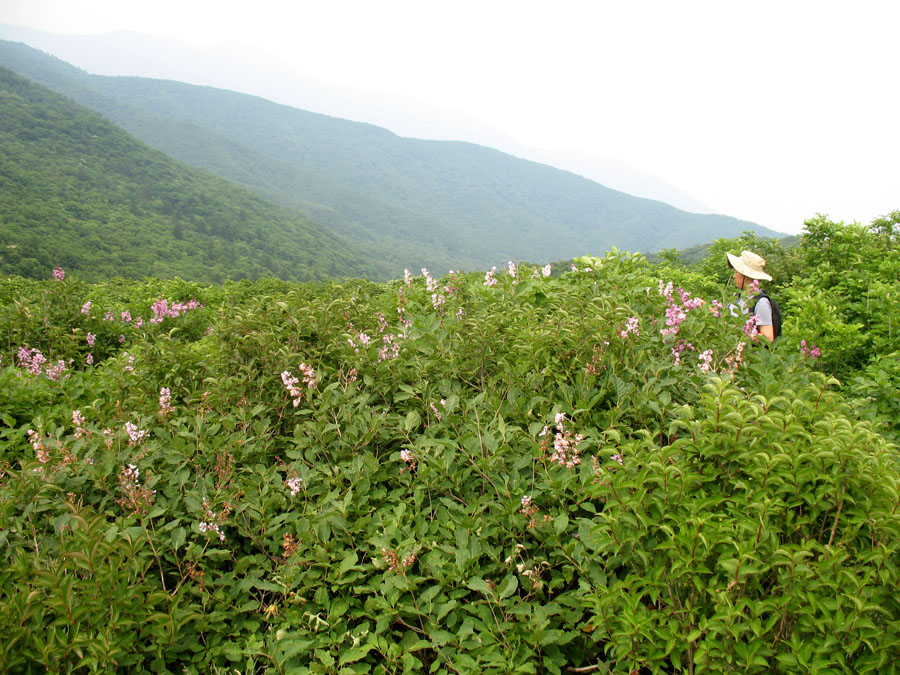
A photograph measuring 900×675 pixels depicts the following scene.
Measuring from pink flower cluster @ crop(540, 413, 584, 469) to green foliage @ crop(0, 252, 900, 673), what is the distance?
0.08 ft

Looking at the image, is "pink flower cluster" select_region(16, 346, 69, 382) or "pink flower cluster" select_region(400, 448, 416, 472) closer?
"pink flower cluster" select_region(400, 448, 416, 472)

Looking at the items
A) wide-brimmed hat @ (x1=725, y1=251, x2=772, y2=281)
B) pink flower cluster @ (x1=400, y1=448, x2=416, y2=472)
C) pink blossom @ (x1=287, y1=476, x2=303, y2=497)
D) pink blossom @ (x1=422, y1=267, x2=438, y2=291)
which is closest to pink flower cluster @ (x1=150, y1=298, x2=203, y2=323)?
pink blossom @ (x1=422, y1=267, x2=438, y2=291)

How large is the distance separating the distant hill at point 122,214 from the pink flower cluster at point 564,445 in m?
70.9

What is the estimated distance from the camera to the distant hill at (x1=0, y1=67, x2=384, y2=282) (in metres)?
74.6

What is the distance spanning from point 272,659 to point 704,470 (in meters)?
1.92

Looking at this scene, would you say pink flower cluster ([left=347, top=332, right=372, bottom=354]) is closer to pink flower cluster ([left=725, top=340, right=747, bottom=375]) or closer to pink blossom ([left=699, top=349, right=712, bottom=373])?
pink blossom ([left=699, top=349, right=712, bottom=373])

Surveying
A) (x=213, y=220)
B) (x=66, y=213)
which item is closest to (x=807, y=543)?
(x=66, y=213)

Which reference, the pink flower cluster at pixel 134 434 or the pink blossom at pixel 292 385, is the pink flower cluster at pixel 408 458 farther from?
the pink flower cluster at pixel 134 434

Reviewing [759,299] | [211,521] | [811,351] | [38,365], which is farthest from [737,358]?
[38,365]

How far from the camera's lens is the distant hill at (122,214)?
245 feet

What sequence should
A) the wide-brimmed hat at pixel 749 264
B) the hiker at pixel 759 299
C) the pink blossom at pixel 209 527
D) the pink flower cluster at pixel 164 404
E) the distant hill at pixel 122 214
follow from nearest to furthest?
1. the pink blossom at pixel 209 527
2. the pink flower cluster at pixel 164 404
3. the hiker at pixel 759 299
4. the wide-brimmed hat at pixel 749 264
5. the distant hill at pixel 122 214

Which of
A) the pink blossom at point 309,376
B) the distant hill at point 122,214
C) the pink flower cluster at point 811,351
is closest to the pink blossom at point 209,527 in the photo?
the pink blossom at point 309,376

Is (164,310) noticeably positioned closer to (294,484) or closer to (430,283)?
(430,283)

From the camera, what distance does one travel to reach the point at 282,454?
125 inches
